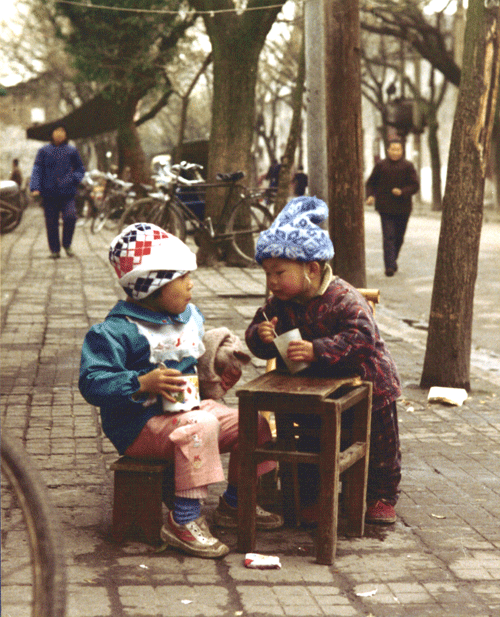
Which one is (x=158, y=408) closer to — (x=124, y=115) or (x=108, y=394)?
(x=108, y=394)

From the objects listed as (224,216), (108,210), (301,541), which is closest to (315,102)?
(301,541)

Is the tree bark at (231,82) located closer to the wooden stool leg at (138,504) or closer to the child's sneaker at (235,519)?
the child's sneaker at (235,519)

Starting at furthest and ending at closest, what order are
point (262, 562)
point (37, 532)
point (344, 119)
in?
point (344, 119) < point (262, 562) < point (37, 532)

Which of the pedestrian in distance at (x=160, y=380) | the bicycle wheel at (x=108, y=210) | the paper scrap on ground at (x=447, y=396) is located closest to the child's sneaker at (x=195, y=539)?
the pedestrian in distance at (x=160, y=380)

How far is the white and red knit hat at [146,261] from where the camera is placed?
3855 mm

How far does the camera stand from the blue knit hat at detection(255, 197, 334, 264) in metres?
3.95

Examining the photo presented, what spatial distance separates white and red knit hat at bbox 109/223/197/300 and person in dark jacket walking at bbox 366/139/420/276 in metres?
10.1

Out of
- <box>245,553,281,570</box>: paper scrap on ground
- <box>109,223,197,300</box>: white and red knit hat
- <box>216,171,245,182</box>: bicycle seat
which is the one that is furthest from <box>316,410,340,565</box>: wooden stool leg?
<box>216,171,245,182</box>: bicycle seat

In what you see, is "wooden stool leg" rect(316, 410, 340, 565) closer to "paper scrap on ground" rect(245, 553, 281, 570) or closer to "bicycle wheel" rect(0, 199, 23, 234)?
"paper scrap on ground" rect(245, 553, 281, 570)

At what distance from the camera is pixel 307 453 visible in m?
3.76

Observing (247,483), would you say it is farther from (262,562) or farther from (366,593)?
(366,593)

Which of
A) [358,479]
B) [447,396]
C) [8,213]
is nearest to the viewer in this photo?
[358,479]

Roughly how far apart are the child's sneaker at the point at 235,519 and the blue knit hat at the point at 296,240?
1.00 metres

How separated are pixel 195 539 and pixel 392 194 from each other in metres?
10.6
